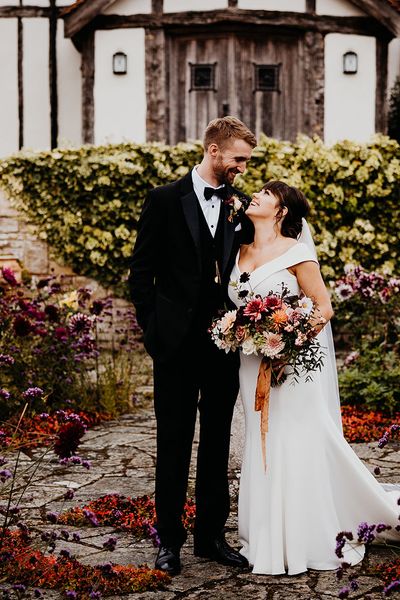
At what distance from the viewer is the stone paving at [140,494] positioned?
11.7 ft

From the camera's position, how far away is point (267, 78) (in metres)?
13.0

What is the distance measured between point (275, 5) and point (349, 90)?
5.59 feet

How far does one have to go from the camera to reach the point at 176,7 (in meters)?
12.6

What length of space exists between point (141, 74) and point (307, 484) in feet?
32.3

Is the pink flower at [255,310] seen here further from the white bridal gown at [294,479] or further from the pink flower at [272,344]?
the white bridal gown at [294,479]

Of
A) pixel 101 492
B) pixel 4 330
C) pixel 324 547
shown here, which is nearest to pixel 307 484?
pixel 324 547

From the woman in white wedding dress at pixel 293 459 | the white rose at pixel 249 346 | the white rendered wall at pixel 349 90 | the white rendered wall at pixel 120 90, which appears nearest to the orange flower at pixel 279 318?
the white rose at pixel 249 346

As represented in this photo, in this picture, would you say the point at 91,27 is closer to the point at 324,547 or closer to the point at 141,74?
the point at 141,74

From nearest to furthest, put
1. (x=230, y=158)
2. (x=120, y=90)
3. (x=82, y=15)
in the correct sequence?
1. (x=230, y=158)
2. (x=82, y=15)
3. (x=120, y=90)

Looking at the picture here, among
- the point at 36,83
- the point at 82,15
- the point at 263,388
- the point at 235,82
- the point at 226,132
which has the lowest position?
the point at 263,388

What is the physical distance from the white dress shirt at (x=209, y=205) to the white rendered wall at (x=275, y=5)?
31.3 ft

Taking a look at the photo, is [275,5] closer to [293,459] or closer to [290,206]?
[290,206]

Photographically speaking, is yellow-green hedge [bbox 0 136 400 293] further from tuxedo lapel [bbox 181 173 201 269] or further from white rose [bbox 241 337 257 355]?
white rose [bbox 241 337 257 355]

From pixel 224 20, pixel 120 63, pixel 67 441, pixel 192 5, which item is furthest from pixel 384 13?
pixel 67 441
